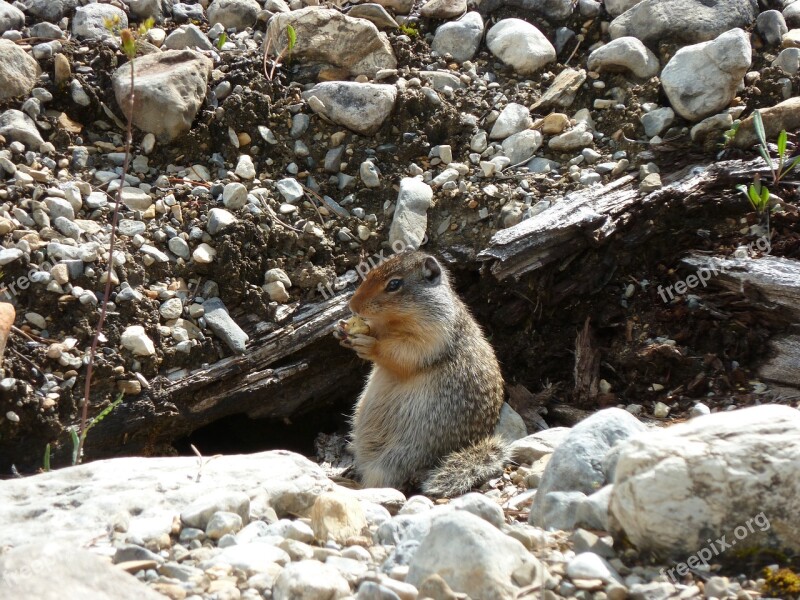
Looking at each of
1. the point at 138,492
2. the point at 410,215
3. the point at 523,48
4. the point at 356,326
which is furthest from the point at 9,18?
the point at 138,492

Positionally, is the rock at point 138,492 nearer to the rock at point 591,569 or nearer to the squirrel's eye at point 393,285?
the rock at point 591,569

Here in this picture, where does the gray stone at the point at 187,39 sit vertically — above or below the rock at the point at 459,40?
above

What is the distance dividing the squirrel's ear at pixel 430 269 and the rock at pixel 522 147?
56.2 inches

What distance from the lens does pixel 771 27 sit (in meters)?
7.46

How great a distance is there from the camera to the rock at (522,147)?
7215mm

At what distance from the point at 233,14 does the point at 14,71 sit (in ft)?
6.68

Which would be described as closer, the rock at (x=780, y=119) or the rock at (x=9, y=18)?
the rock at (x=780, y=119)

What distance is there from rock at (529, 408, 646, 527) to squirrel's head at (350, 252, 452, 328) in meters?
1.99

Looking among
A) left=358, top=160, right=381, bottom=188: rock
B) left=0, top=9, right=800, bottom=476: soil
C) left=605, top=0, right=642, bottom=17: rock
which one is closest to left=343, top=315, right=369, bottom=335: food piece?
left=0, top=9, right=800, bottom=476: soil

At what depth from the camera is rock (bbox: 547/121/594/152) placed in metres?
7.17

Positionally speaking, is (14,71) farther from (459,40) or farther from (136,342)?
(459,40)

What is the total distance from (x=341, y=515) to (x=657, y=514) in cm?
141

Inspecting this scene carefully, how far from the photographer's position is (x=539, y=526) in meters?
4.10

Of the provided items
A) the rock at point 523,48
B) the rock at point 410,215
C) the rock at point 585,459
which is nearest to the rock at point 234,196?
the rock at point 410,215
